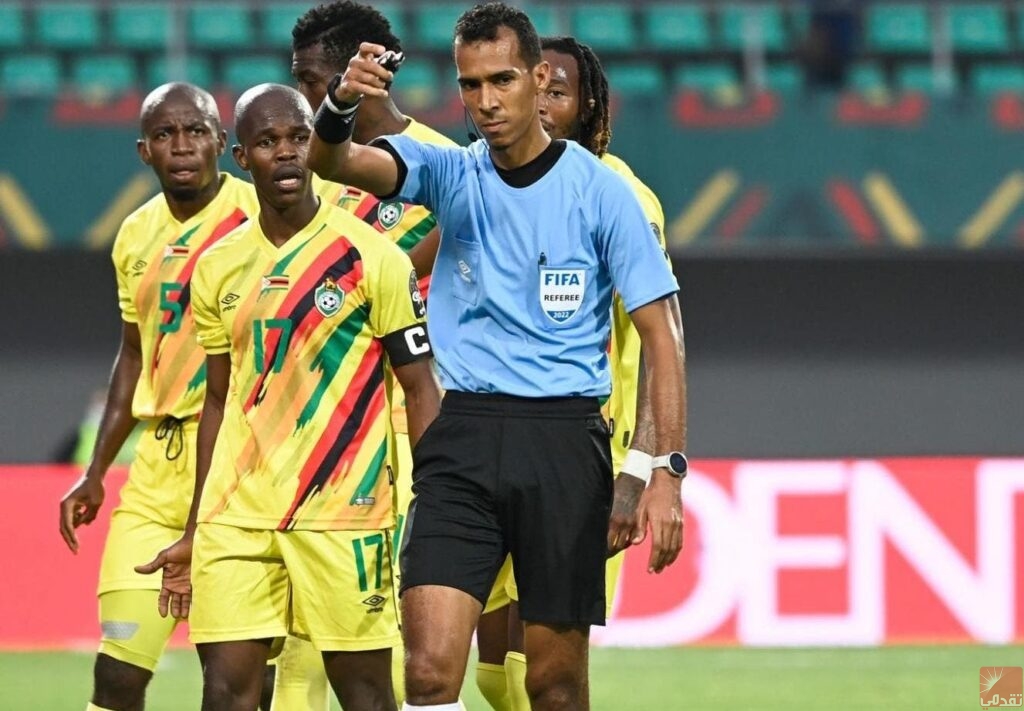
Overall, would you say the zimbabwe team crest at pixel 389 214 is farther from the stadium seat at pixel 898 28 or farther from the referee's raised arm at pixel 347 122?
the stadium seat at pixel 898 28

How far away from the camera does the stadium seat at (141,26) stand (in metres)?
15.1

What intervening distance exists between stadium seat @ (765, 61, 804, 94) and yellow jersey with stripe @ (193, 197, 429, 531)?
32.1 feet

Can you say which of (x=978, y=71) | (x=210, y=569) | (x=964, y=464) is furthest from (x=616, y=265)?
(x=978, y=71)

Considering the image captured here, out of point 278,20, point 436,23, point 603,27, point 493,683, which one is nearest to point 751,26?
point 603,27

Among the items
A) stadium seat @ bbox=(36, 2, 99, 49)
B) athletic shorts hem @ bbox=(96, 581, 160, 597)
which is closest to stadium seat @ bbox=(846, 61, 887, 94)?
stadium seat @ bbox=(36, 2, 99, 49)

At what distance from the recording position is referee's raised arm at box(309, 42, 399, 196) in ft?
16.4

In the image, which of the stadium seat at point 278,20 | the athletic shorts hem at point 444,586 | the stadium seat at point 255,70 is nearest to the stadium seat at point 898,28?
the stadium seat at point 278,20

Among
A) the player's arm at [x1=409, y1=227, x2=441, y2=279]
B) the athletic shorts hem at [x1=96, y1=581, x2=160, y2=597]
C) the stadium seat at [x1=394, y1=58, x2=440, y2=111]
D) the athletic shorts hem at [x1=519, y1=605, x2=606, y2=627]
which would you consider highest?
the stadium seat at [x1=394, y1=58, x2=440, y2=111]

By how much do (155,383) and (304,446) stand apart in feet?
4.17

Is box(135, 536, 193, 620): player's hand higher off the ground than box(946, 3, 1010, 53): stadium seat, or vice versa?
box(946, 3, 1010, 53): stadium seat

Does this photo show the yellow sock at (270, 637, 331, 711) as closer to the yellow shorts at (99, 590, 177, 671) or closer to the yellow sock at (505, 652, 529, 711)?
the yellow shorts at (99, 590, 177, 671)

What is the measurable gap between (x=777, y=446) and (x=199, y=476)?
9.68 metres

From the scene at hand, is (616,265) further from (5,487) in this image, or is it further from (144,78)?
(144,78)

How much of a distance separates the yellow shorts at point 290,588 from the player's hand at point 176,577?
0.13m
